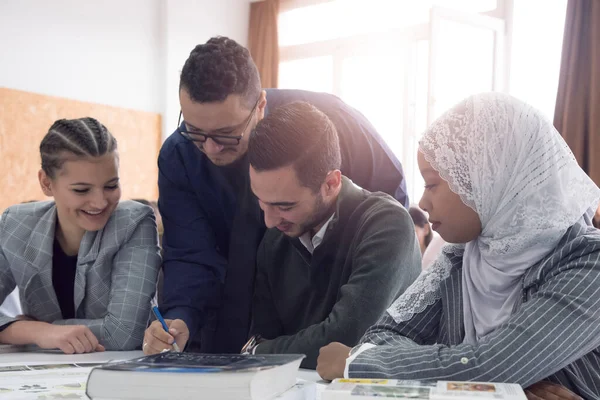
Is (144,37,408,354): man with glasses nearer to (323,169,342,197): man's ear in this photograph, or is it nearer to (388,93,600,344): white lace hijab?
(323,169,342,197): man's ear

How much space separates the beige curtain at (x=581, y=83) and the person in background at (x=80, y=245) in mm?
4020

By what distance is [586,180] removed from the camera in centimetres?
118

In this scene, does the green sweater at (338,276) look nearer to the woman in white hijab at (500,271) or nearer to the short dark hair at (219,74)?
the woman in white hijab at (500,271)

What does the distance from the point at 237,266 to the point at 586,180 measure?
91 cm

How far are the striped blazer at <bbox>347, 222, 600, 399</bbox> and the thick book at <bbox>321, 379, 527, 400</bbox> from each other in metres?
0.19

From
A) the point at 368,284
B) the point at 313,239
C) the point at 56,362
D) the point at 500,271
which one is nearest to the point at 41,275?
the point at 56,362

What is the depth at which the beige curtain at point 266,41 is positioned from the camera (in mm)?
7105

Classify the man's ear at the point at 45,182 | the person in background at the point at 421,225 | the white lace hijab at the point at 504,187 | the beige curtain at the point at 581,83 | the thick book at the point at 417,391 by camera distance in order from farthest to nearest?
1. the beige curtain at the point at 581,83
2. the person in background at the point at 421,225
3. the man's ear at the point at 45,182
4. the white lace hijab at the point at 504,187
5. the thick book at the point at 417,391

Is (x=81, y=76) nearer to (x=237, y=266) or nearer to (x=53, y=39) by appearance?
(x=53, y=39)

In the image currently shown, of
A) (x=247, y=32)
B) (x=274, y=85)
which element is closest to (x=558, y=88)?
(x=274, y=85)

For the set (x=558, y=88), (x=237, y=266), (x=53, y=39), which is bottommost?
(x=237, y=266)

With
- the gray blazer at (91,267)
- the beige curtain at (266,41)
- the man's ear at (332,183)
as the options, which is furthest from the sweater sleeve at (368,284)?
the beige curtain at (266,41)

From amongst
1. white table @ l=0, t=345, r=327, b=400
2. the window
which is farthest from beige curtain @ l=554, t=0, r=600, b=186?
white table @ l=0, t=345, r=327, b=400

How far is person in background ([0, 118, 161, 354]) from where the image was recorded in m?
1.80
